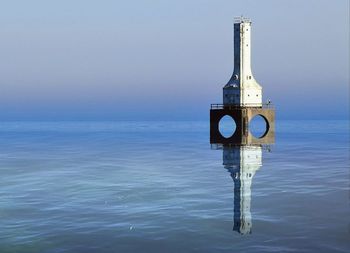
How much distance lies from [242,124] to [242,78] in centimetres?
689

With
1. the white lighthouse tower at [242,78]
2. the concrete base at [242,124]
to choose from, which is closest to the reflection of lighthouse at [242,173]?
the concrete base at [242,124]

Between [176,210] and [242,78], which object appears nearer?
[176,210]

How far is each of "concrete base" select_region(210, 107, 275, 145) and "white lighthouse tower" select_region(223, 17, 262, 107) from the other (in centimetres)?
139

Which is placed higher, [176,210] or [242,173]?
[242,173]

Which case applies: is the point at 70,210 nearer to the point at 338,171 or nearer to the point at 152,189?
the point at 152,189

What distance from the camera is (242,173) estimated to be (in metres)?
45.9

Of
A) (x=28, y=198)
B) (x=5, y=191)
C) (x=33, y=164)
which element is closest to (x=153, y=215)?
(x=28, y=198)

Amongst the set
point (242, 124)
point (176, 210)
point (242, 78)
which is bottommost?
point (176, 210)

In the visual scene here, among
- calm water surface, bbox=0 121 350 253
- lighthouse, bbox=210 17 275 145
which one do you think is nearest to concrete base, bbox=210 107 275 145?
lighthouse, bbox=210 17 275 145

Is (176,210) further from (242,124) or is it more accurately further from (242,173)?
(242,124)

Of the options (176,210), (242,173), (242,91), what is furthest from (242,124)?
(176,210)

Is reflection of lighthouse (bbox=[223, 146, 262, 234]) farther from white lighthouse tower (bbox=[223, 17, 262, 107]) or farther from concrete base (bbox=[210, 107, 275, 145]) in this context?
white lighthouse tower (bbox=[223, 17, 262, 107])

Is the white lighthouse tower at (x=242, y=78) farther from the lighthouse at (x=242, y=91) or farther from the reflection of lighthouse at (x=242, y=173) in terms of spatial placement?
the reflection of lighthouse at (x=242, y=173)

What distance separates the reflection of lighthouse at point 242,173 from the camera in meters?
27.4
